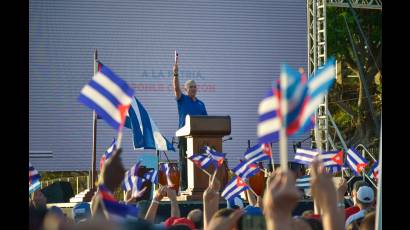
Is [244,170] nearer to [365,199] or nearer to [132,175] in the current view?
[132,175]

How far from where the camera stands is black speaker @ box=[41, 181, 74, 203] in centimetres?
1380

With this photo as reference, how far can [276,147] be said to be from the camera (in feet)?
73.0

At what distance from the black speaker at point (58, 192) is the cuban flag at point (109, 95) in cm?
878

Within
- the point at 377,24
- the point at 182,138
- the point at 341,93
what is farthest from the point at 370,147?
the point at 182,138

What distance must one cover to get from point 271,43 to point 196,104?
36.9ft

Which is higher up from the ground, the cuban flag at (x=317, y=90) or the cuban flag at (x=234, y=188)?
the cuban flag at (x=317, y=90)

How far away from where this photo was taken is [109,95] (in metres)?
5.00

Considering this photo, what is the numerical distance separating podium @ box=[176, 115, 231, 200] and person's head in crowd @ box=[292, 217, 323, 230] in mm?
6212

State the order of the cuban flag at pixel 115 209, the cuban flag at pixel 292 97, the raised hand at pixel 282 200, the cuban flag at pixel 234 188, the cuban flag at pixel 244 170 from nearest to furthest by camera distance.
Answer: the raised hand at pixel 282 200
the cuban flag at pixel 292 97
the cuban flag at pixel 115 209
the cuban flag at pixel 234 188
the cuban flag at pixel 244 170

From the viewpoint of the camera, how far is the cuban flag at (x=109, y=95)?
4.96 metres

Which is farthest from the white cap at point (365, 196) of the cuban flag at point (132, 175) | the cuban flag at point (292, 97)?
the cuban flag at point (292, 97)

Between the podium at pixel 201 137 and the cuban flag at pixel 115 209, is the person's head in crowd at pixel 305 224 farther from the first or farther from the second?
the podium at pixel 201 137

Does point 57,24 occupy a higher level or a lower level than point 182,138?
higher

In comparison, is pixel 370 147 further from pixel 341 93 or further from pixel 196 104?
pixel 196 104
